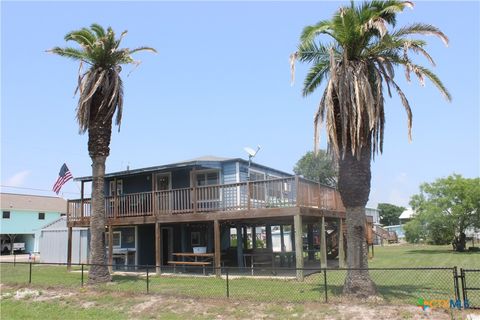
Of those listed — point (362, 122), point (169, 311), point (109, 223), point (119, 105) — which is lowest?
point (169, 311)

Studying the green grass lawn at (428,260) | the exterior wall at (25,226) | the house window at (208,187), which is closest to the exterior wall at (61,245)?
the house window at (208,187)

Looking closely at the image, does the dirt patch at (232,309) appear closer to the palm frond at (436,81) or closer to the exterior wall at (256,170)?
the palm frond at (436,81)

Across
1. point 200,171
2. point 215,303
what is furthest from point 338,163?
point 200,171

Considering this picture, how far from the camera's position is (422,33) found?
38.8ft

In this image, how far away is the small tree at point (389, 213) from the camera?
329 feet

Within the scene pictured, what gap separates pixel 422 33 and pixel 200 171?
1251 centimetres

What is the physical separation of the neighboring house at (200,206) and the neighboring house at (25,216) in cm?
2812

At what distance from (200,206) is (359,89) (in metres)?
10.3

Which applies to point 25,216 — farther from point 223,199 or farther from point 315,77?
point 315,77

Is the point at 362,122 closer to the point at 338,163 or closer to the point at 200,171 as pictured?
the point at 338,163

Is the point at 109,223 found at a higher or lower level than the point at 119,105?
lower

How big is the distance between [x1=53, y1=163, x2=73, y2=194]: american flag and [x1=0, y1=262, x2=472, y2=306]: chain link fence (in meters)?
6.22

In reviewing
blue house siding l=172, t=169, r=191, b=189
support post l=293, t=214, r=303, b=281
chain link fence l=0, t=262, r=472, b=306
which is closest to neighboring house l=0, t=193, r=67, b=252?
blue house siding l=172, t=169, r=191, b=189

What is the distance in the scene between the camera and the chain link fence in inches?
441
